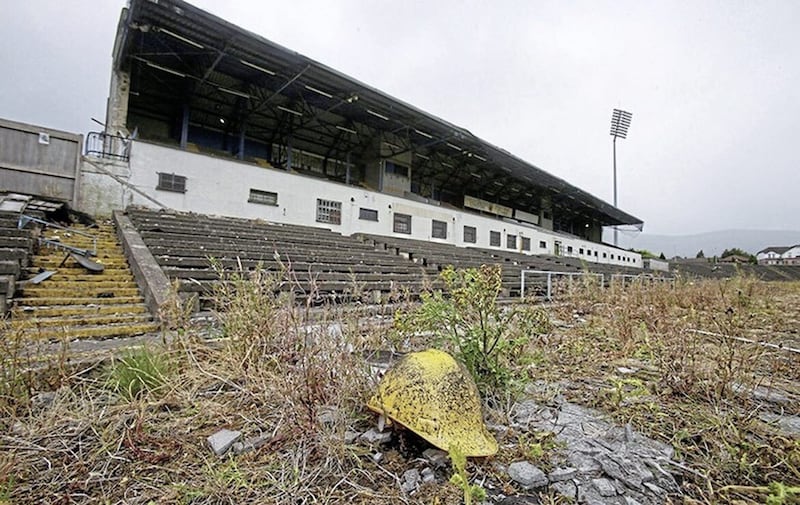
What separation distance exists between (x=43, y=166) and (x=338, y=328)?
11598 mm

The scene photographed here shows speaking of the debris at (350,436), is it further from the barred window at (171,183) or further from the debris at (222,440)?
the barred window at (171,183)

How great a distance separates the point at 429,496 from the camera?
1635mm

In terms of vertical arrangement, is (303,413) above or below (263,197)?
below

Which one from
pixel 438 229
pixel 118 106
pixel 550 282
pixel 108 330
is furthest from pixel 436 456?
pixel 438 229

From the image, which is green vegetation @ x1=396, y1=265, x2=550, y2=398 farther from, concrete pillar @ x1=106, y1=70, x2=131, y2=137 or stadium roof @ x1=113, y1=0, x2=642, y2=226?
concrete pillar @ x1=106, y1=70, x2=131, y2=137

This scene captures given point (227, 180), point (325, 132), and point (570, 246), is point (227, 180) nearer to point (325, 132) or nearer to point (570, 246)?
point (325, 132)

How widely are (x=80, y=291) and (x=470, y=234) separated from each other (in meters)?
19.1

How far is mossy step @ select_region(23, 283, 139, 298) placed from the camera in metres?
4.65

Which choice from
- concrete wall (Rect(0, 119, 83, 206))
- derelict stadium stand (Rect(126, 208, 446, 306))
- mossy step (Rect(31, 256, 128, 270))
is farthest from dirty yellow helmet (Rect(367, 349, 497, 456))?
concrete wall (Rect(0, 119, 83, 206))

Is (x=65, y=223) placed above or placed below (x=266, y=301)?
above

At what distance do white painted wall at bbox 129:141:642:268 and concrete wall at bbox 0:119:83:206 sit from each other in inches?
55.5

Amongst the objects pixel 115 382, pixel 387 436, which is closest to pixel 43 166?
pixel 115 382

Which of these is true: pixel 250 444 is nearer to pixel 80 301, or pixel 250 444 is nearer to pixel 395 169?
pixel 80 301

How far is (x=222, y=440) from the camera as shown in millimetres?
1962
